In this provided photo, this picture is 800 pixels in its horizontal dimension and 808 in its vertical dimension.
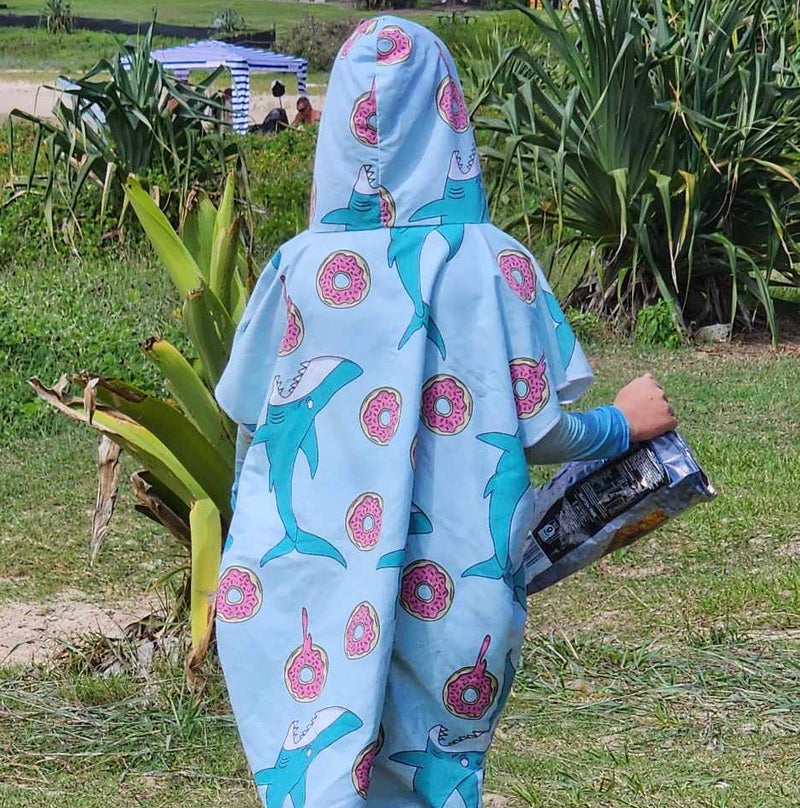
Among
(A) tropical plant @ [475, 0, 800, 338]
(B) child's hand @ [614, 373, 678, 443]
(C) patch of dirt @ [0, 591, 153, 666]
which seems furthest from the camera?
(A) tropical plant @ [475, 0, 800, 338]

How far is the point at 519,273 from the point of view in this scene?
7.53ft

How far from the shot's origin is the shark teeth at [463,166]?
228 cm

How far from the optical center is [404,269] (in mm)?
2268

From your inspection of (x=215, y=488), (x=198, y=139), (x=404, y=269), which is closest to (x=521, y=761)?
(x=215, y=488)

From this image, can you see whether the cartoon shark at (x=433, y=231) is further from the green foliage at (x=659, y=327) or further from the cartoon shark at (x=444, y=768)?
the green foliage at (x=659, y=327)

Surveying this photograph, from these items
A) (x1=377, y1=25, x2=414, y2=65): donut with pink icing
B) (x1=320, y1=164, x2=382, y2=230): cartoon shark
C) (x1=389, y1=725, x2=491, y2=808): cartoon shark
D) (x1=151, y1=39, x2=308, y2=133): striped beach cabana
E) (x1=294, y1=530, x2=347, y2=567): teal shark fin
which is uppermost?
(x1=377, y1=25, x2=414, y2=65): donut with pink icing

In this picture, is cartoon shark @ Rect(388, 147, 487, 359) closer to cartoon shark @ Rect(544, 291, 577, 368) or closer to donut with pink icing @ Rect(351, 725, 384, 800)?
cartoon shark @ Rect(544, 291, 577, 368)

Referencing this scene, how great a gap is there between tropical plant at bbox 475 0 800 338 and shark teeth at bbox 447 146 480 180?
6071mm

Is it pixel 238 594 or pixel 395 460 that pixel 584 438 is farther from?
pixel 238 594

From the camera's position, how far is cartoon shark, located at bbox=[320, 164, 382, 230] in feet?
7.47

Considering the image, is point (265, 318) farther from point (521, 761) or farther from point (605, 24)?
point (605, 24)

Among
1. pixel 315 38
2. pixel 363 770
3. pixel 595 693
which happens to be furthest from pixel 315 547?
pixel 315 38

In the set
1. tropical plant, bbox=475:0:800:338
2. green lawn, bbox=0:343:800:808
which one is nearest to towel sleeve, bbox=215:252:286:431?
green lawn, bbox=0:343:800:808

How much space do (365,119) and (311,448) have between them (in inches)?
20.6
